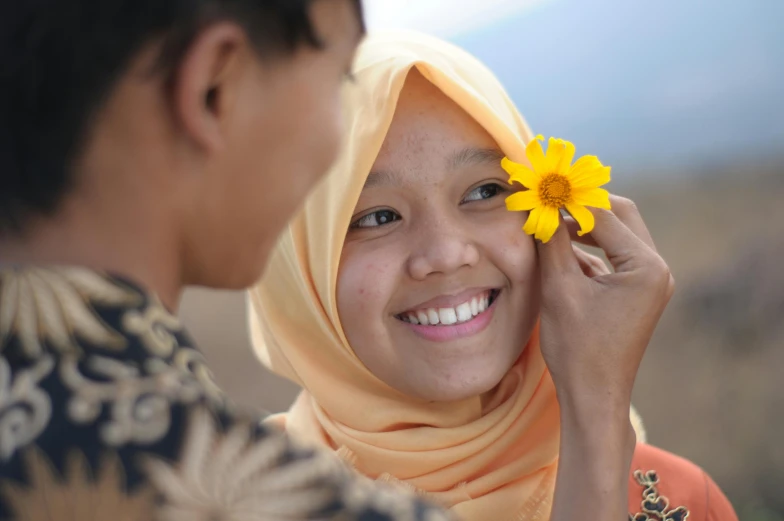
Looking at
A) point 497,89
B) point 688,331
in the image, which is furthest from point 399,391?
point 688,331

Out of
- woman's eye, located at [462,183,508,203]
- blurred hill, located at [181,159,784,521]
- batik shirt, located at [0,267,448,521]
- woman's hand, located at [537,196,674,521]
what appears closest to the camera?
batik shirt, located at [0,267,448,521]

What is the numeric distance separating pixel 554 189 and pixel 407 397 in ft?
1.61

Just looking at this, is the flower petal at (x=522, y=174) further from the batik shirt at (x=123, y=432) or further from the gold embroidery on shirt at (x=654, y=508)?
the batik shirt at (x=123, y=432)

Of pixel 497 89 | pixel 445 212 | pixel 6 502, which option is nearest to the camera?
pixel 6 502

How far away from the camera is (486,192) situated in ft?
5.20

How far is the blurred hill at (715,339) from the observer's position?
209 inches

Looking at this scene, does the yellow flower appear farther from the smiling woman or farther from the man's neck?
the man's neck

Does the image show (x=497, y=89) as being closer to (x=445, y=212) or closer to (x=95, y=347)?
(x=445, y=212)

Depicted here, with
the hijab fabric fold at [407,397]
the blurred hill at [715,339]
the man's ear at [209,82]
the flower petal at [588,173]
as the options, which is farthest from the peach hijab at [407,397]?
the blurred hill at [715,339]

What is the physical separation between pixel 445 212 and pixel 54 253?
0.90 m

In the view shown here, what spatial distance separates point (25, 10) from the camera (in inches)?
26.2

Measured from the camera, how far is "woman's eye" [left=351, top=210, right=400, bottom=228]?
1.56 m

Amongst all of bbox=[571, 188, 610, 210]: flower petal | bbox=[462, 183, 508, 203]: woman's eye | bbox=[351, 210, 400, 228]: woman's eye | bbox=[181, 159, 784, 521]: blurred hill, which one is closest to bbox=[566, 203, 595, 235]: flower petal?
bbox=[571, 188, 610, 210]: flower petal

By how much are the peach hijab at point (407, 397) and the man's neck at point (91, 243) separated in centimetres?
80
